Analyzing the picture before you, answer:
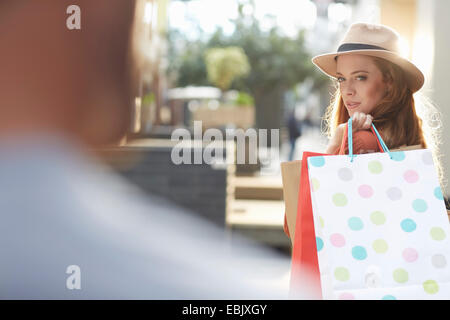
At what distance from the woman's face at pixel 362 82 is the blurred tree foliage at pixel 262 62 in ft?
58.9

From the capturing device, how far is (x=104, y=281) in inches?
141

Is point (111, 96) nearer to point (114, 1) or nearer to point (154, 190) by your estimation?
point (114, 1)

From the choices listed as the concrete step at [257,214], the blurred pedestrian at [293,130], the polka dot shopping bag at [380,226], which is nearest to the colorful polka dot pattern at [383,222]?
the polka dot shopping bag at [380,226]

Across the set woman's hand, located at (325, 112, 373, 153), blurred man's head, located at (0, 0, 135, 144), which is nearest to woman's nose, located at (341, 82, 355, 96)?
woman's hand, located at (325, 112, 373, 153)

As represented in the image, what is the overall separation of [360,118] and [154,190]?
2936 mm

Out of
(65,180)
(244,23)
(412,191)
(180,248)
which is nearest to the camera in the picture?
(412,191)

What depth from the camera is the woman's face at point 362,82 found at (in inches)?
54.1

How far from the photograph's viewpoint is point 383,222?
1.12 meters

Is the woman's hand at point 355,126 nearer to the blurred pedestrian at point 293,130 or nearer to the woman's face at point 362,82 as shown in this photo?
the woman's face at point 362,82

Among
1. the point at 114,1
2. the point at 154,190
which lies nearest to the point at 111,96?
the point at 114,1

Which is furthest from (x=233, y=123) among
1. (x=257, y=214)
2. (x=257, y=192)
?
(x=257, y=214)

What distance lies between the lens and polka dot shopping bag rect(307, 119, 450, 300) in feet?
3.60

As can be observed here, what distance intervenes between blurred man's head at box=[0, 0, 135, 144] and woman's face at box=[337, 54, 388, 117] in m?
1.78

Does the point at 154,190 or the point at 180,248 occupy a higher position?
the point at 154,190
